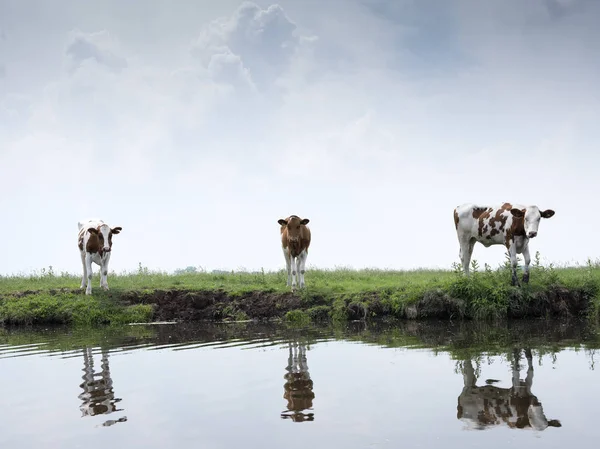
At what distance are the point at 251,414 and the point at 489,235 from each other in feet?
47.9

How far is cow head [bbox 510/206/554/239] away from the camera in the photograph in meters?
18.7

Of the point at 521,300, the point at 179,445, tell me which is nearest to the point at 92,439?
the point at 179,445

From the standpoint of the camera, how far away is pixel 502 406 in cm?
746

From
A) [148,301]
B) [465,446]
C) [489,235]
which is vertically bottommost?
[465,446]

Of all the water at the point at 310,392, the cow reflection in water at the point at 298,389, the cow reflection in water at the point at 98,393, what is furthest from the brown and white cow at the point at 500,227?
the cow reflection in water at the point at 98,393

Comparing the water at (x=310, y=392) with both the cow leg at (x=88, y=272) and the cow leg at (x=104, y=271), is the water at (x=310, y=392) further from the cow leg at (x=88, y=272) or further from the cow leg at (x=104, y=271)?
the cow leg at (x=104, y=271)

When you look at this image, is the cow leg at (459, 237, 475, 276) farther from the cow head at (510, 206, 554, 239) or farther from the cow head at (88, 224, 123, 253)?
the cow head at (88, 224, 123, 253)

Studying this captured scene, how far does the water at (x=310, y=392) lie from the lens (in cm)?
661

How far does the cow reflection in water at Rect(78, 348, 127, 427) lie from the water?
Answer: 0.04 m

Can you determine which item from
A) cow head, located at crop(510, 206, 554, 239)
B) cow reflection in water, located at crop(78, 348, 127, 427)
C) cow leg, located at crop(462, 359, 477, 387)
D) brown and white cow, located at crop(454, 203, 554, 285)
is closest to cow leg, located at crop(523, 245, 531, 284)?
brown and white cow, located at crop(454, 203, 554, 285)

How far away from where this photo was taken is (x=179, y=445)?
6.47 metres

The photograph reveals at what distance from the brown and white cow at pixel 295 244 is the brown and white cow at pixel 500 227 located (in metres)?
5.26

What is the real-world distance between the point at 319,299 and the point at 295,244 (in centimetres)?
221

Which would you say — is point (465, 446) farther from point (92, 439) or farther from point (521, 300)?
point (521, 300)
